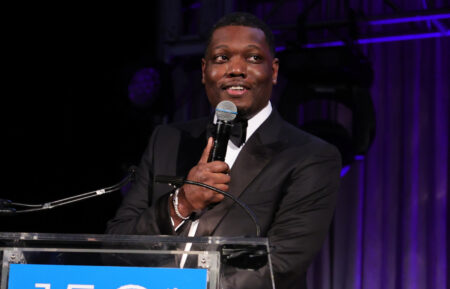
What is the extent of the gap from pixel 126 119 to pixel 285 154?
2697 mm

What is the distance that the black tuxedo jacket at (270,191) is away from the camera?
1.80 meters

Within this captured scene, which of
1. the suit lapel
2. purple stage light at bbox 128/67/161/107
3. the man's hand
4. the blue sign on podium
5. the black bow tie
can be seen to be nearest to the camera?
the blue sign on podium

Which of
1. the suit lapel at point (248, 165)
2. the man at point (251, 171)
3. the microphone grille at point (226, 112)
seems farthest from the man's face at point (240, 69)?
the microphone grille at point (226, 112)

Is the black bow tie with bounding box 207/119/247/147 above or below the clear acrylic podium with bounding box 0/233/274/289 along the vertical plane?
above

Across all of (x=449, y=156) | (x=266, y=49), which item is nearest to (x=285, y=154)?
(x=266, y=49)

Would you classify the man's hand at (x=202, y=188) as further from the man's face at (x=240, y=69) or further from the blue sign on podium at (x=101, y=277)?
the man's face at (x=240, y=69)

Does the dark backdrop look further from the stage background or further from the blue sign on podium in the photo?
the blue sign on podium

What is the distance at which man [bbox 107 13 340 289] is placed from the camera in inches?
69.7

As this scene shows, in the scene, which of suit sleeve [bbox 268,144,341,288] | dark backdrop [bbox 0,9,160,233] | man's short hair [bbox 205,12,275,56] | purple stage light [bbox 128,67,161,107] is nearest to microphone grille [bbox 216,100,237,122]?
suit sleeve [bbox 268,144,341,288]

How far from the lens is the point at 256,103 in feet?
7.12

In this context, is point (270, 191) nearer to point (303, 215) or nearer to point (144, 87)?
point (303, 215)

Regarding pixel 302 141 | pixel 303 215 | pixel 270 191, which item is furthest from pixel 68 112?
pixel 303 215

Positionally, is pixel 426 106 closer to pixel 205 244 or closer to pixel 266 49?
pixel 266 49

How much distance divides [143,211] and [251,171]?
388mm
